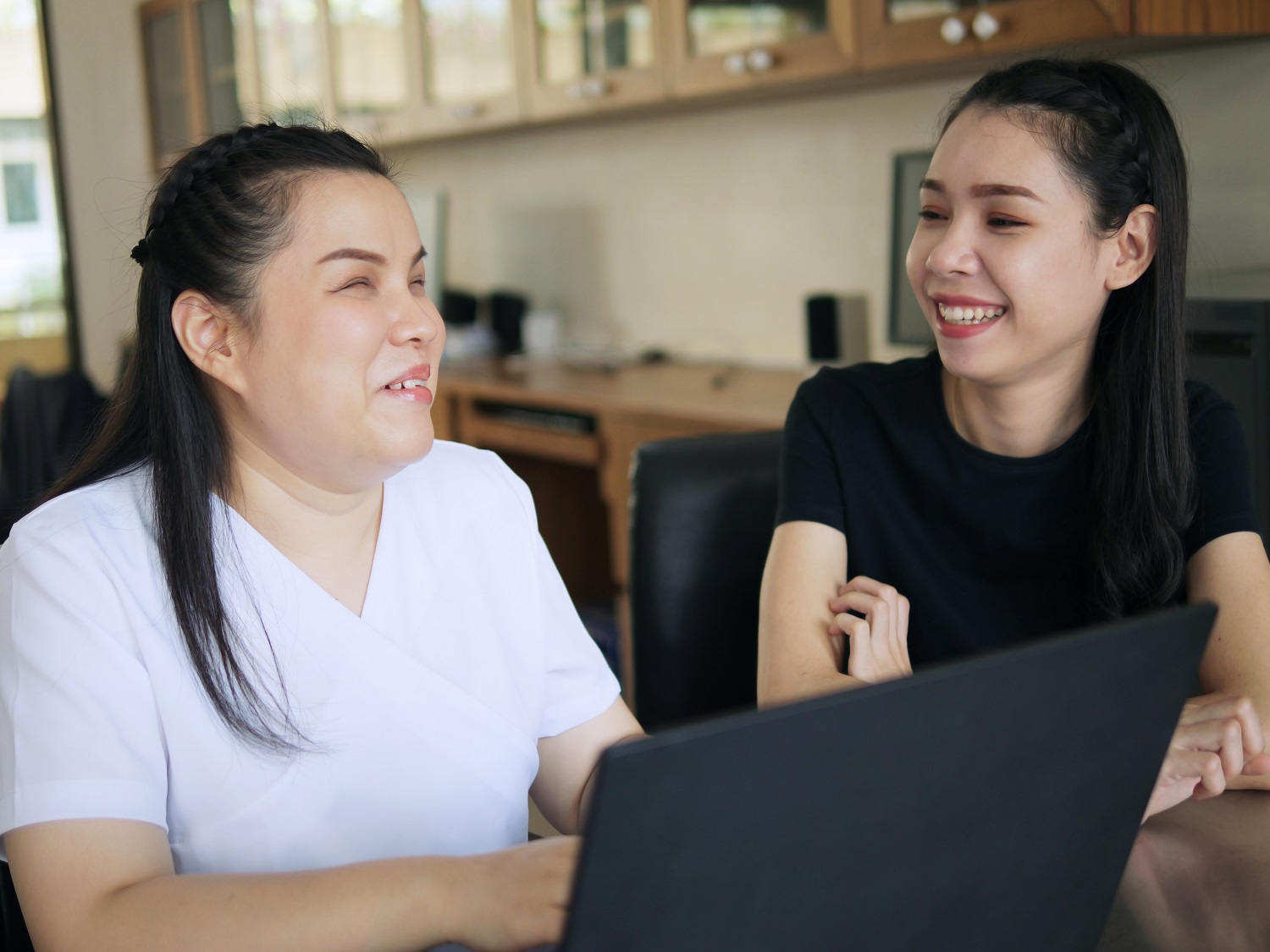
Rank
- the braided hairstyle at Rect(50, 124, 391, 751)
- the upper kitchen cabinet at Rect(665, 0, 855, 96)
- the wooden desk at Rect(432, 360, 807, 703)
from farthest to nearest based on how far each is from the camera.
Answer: the wooden desk at Rect(432, 360, 807, 703)
the upper kitchen cabinet at Rect(665, 0, 855, 96)
the braided hairstyle at Rect(50, 124, 391, 751)

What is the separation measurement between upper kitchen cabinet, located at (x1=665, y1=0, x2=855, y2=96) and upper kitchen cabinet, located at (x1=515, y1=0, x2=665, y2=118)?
0.07 metres

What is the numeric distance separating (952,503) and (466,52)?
98.6 inches

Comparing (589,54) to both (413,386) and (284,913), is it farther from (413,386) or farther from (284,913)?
(284,913)

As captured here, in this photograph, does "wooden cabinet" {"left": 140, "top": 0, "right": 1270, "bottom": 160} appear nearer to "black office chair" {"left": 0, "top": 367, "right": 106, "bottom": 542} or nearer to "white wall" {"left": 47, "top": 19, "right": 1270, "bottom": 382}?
"white wall" {"left": 47, "top": 19, "right": 1270, "bottom": 382}

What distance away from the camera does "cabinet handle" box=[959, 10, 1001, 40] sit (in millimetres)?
1946

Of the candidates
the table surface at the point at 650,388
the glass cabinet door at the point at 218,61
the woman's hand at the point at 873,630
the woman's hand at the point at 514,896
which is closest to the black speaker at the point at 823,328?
the table surface at the point at 650,388

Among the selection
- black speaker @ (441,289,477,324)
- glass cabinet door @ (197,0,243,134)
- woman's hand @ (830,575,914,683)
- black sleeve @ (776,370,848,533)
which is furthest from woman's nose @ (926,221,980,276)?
glass cabinet door @ (197,0,243,134)

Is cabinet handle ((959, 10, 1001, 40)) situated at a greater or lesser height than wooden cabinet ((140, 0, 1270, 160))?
lesser

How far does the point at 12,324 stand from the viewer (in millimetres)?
6012

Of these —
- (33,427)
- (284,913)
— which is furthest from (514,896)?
(33,427)

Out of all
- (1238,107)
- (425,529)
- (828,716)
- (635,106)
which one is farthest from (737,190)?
(828,716)

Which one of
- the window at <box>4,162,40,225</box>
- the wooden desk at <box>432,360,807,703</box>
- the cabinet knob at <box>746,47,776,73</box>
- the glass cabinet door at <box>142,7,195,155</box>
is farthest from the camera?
the window at <box>4,162,40,225</box>

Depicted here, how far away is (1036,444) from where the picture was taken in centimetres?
136

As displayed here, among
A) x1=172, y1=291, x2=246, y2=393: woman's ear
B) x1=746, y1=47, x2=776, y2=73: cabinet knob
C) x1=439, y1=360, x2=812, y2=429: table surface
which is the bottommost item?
x1=439, y1=360, x2=812, y2=429: table surface
